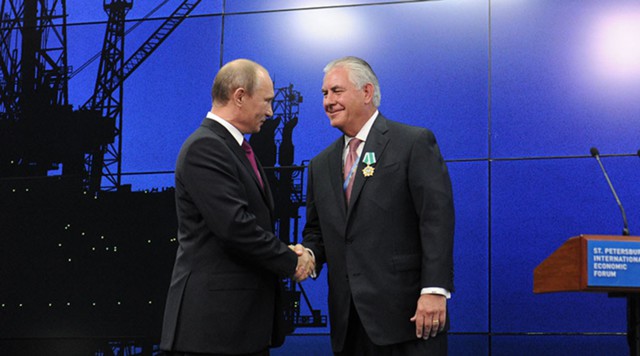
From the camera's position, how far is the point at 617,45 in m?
4.21

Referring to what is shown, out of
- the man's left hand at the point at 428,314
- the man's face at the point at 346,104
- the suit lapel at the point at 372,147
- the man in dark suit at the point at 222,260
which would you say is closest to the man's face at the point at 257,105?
the man in dark suit at the point at 222,260

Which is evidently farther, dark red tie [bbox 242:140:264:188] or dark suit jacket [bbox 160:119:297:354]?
dark red tie [bbox 242:140:264:188]

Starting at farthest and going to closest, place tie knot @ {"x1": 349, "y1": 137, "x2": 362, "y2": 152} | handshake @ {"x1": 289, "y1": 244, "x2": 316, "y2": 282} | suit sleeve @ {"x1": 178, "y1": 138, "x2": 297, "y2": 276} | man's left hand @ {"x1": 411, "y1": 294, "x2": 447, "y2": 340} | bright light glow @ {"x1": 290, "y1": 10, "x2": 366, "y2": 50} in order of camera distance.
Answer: bright light glow @ {"x1": 290, "y1": 10, "x2": 366, "y2": 50} → tie knot @ {"x1": 349, "y1": 137, "x2": 362, "y2": 152} → handshake @ {"x1": 289, "y1": 244, "x2": 316, "y2": 282} → man's left hand @ {"x1": 411, "y1": 294, "x2": 447, "y2": 340} → suit sleeve @ {"x1": 178, "y1": 138, "x2": 297, "y2": 276}

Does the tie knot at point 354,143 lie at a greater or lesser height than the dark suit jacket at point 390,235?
greater

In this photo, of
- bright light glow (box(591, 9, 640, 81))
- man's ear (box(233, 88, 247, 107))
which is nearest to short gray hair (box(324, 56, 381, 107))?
man's ear (box(233, 88, 247, 107))

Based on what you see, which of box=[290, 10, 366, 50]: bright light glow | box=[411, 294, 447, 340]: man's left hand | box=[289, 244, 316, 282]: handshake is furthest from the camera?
box=[290, 10, 366, 50]: bright light glow

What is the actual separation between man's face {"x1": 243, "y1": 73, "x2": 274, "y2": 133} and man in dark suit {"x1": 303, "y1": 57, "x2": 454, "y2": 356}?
350mm

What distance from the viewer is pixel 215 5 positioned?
4898 mm

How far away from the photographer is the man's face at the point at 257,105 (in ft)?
8.59

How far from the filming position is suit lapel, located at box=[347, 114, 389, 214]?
261cm

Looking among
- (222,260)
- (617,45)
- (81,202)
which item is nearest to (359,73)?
(222,260)

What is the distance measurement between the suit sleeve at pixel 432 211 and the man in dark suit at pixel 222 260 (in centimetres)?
46

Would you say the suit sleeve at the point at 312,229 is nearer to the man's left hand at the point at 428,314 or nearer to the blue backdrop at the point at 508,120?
the man's left hand at the point at 428,314

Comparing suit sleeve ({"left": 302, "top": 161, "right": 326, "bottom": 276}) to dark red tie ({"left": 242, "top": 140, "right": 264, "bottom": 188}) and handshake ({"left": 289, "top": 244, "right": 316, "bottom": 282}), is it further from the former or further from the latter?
dark red tie ({"left": 242, "top": 140, "right": 264, "bottom": 188})
